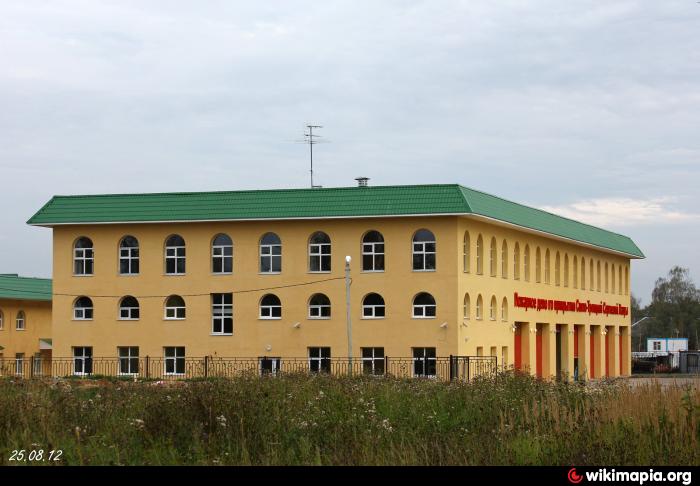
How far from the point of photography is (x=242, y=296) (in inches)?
1886

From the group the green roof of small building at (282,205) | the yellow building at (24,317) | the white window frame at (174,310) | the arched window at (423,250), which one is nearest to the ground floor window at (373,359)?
the arched window at (423,250)

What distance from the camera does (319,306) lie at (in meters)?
47.1

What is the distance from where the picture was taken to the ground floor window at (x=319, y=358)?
152 ft

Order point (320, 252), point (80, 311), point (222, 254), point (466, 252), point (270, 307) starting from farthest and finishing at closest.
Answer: point (80, 311) → point (222, 254) → point (270, 307) → point (320, 252) → point (466, 252)

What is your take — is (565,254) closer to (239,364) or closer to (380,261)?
(380,261)

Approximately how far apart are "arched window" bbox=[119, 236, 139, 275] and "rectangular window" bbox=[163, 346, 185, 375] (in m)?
3.54

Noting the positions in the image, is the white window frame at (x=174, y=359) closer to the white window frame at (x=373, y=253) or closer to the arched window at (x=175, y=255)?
the arched window at (x=175, y=255)

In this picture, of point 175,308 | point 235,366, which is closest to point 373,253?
point 235,366

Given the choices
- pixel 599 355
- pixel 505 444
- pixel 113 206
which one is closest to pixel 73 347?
pixel 113 206

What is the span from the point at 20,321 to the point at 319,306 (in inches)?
854

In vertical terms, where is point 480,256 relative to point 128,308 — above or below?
above

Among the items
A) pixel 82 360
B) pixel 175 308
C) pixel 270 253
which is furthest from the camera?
pixel 82 360

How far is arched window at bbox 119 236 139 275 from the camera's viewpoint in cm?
4922

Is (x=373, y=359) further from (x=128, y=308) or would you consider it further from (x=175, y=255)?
(x=128, y=308)
